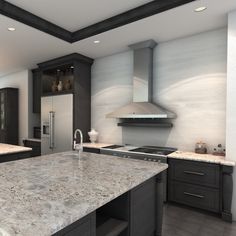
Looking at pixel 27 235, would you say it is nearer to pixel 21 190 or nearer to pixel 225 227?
pixel 21 190

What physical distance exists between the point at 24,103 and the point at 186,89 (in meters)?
4.47

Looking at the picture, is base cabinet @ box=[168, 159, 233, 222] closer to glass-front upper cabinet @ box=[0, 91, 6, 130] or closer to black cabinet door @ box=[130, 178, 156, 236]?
black cabinet door @ box=[130, 178, 156, 236]

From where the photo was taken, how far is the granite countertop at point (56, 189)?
0.83m

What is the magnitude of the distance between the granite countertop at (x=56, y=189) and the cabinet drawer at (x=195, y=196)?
1130mm

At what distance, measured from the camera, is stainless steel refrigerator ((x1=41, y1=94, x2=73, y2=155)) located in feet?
13.2

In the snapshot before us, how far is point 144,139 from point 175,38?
6.18ft

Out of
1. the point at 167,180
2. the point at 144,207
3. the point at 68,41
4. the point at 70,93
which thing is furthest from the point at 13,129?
the point at 144,207

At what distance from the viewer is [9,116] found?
17.9 feet

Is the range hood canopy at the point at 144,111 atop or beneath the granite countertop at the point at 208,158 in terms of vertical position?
atop

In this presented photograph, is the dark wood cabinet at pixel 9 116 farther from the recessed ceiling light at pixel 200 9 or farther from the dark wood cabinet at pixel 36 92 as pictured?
the recessed ceiling light at pixel 200 9

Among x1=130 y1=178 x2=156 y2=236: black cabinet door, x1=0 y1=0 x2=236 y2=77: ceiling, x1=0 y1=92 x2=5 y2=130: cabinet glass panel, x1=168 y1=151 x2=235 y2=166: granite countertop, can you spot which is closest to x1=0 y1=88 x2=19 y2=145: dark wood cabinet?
x1=0 y1=92 x2=5 y2=130: cabinet glass panel

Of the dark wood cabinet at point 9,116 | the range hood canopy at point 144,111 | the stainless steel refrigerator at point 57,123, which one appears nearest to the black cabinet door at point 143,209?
the range hood canopy at point 144,111

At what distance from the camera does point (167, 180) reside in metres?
2.86

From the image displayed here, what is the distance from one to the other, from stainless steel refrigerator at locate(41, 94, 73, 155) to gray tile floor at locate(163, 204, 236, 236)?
2371 mm
